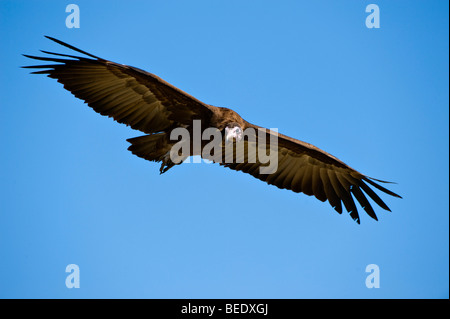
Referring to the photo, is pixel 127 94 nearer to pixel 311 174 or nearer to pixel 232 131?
pixel 232 131

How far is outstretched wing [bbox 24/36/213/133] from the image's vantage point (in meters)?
8.55

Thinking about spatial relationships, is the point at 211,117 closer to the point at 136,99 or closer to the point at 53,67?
the point at 136,99

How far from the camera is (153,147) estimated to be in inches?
368

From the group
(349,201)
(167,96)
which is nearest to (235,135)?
(167,96)

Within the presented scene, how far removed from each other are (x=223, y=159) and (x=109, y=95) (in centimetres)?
255

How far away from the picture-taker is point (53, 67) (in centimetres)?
852

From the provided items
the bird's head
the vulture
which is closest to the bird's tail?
the vulture

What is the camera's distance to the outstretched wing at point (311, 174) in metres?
10.0

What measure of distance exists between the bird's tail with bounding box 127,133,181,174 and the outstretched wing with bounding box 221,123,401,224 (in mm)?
1466

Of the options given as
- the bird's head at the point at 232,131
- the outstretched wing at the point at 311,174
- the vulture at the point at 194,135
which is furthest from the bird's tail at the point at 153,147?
the outstretched wing at the point at 311,174

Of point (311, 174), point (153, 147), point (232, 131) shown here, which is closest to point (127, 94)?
point (153, 147)

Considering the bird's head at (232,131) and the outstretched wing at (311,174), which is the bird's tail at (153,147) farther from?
the outstretched wing at (311,174)
